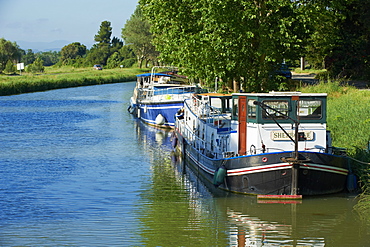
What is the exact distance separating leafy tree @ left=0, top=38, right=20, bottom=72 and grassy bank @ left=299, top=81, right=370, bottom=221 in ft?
320

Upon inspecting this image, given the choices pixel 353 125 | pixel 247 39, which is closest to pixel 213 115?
pixel 353 125

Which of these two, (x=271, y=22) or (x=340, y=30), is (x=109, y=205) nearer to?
(x=271, y=22)

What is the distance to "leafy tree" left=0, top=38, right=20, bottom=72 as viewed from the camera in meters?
124

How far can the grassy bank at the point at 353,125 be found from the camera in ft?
65.0

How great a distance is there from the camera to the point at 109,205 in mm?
19875

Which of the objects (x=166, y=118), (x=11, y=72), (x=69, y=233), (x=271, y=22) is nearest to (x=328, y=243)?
(x=69, y=233)

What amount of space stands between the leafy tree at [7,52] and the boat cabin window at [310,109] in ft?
358

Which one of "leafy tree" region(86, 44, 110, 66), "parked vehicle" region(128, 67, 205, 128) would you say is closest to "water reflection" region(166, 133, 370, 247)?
"parked vehicle" region(128, 67, 205, 128)

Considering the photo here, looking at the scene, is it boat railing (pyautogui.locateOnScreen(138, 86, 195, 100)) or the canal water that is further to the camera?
boat railing (pyautogui.locateOnScreen(138, 86, 195, 100))

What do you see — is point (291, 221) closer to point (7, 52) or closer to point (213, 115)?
point (213, 115)

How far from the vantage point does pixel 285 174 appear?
757 inches

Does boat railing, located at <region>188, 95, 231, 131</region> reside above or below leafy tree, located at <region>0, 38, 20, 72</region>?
below

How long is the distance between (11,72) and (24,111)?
67810 millimetres

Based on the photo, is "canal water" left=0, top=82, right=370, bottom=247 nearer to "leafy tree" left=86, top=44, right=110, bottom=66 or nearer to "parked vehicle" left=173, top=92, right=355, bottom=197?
"parked vehicle" left=173, top=92, right=355, bottom=197
